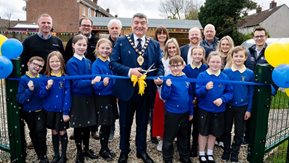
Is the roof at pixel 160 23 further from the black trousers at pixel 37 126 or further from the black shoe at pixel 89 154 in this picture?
the black trousers at pixel 37 126

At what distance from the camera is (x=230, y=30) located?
30062mm

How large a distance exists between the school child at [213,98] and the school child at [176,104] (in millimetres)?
179

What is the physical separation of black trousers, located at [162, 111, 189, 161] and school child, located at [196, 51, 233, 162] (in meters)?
0.24

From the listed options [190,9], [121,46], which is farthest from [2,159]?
[190,9]

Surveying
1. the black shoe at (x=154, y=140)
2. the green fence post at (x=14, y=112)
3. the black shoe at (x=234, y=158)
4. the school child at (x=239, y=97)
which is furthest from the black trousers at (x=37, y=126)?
the black shoe at (x=234, y=158)

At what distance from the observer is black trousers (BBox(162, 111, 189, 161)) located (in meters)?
4.23

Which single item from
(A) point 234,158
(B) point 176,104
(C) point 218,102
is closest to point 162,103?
(B) point 176,104

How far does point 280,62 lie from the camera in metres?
3.61

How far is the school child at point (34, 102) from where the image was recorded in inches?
157

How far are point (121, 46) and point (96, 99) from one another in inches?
33.9

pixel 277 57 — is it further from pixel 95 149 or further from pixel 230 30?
pixel 230 30

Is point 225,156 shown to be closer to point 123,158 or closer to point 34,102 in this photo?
point 123,158

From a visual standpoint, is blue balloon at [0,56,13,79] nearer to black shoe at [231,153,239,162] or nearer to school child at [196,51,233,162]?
school child at [196,51,233,162]

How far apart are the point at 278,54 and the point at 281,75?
11.0 inches
